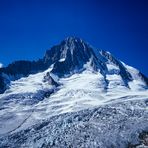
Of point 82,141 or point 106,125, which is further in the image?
point 106,125

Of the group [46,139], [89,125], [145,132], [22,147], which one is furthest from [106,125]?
[22,147]

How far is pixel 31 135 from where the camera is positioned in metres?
198

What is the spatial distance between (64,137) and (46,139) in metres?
9.70

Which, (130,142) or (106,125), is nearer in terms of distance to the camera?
(130,142)

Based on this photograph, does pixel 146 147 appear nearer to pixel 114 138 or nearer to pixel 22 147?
pixel 114 138

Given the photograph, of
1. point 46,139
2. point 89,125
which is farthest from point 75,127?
point 46,139

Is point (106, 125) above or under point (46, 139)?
above

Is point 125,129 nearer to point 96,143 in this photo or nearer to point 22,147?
point 96,143

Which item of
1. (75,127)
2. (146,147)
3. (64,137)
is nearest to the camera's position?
(146,147)

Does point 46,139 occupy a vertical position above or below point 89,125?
below

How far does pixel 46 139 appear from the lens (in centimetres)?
18388

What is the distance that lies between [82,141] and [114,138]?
16.9 metres

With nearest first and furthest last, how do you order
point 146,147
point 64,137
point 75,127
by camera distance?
1. point 146,147
2. point 64,137
3. point 75,127

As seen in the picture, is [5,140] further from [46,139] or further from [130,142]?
[130,142]
